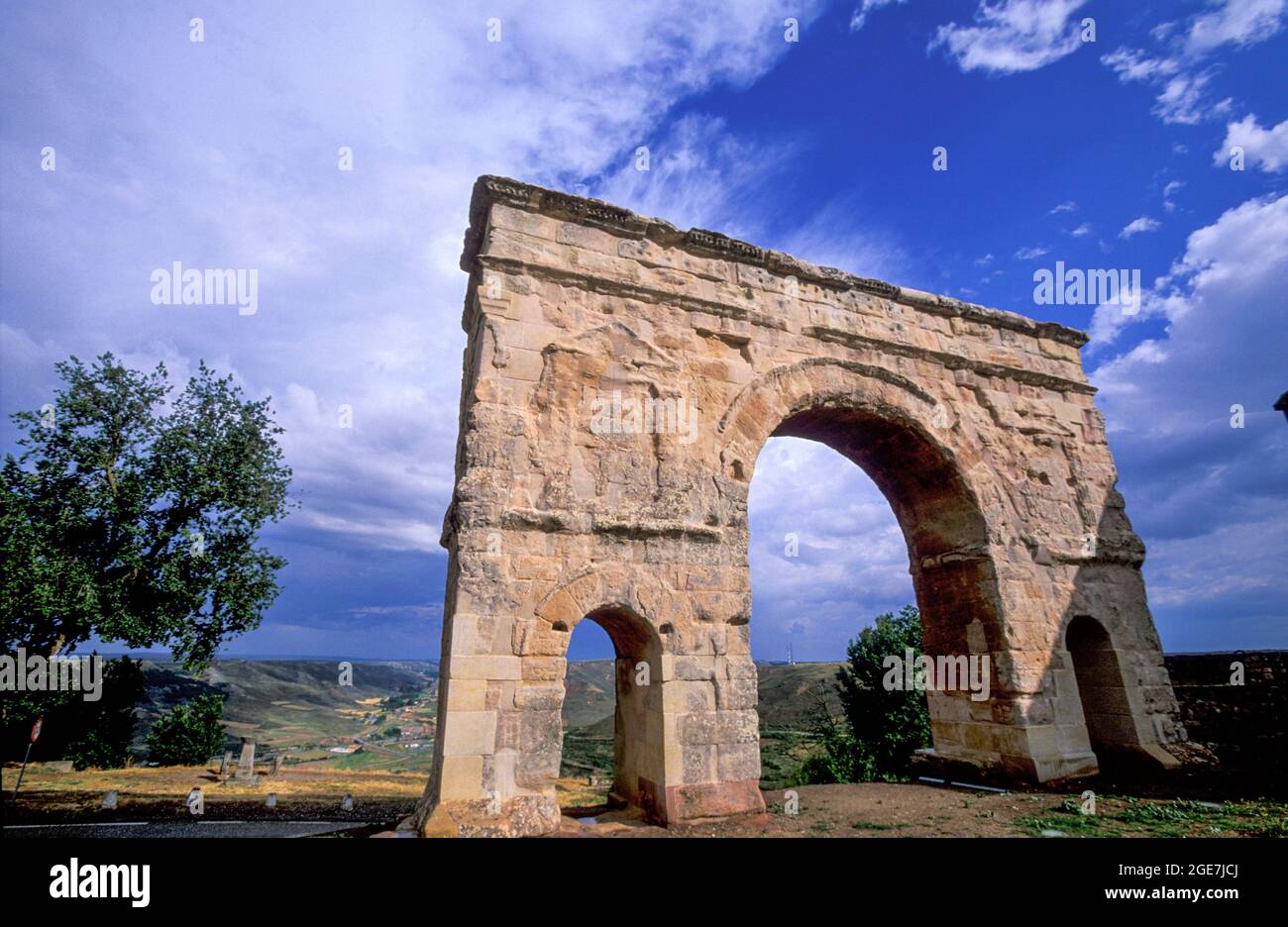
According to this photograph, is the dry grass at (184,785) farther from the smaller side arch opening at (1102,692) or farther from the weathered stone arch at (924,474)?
the smaller side arch opening at (1102,692)

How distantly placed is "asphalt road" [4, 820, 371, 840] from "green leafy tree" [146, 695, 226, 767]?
39.1 ft

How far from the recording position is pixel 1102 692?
9.38 metres

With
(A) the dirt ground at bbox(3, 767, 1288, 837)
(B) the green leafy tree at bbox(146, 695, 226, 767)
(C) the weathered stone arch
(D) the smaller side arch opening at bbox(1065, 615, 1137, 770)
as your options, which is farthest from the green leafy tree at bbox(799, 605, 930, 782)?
(B) the green leafy tree at bbox(146, 695, 226, 767)

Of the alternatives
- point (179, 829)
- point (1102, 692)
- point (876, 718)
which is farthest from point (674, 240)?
point (876, 718)

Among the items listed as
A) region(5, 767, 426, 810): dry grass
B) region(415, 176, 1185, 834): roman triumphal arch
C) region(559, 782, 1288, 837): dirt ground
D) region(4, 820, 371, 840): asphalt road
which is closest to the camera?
region(559, 782, 1288, 837): dirt ground

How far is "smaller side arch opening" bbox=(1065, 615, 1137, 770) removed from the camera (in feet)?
29.8

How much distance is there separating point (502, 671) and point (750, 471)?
3.89m

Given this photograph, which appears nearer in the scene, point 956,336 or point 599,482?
point 599,482

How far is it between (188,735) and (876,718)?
25.0 m

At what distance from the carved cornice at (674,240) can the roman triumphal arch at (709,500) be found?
0.03 m

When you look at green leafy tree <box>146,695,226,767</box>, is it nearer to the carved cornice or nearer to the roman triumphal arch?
the roman triumphal arch

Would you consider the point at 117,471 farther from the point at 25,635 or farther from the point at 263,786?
the point at 263,786
